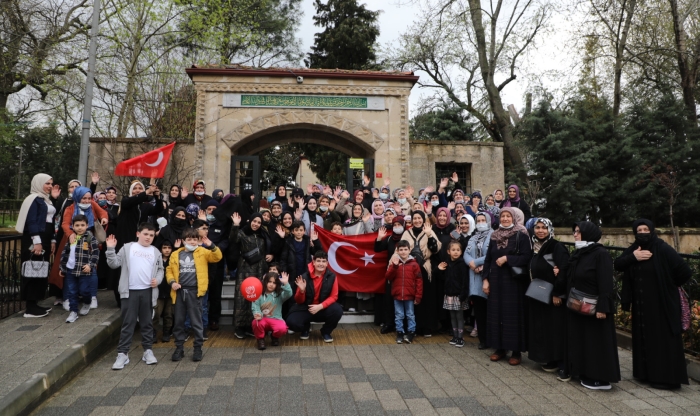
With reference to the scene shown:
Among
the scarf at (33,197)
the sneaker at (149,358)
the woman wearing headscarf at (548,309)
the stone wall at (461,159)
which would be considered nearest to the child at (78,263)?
the scarf at (33,197)

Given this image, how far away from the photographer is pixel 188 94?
17828 mm

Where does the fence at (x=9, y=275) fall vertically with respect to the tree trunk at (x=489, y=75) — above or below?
below

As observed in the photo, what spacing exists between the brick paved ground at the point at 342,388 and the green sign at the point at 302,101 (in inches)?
345

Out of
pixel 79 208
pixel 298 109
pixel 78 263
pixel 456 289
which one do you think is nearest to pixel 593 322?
pixel 456 289

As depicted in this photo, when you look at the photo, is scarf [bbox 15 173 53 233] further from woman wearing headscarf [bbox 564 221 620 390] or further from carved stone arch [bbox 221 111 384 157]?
woman wearing headscarf [bbox 564 221 620 390]

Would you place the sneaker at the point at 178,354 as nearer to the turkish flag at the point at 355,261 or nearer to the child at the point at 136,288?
the child at the point at 136,288

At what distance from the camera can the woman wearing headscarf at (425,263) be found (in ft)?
22.7

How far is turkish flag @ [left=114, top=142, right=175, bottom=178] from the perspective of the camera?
30.3 ft

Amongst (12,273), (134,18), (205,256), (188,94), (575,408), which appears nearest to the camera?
(575,408)

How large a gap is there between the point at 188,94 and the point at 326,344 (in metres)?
14.7

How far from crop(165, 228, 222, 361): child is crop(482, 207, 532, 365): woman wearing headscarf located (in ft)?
13.0

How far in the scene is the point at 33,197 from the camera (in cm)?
662

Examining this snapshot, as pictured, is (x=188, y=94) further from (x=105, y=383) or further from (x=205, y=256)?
(x=105, y=383)

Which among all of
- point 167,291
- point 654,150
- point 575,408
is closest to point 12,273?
point 167,291
